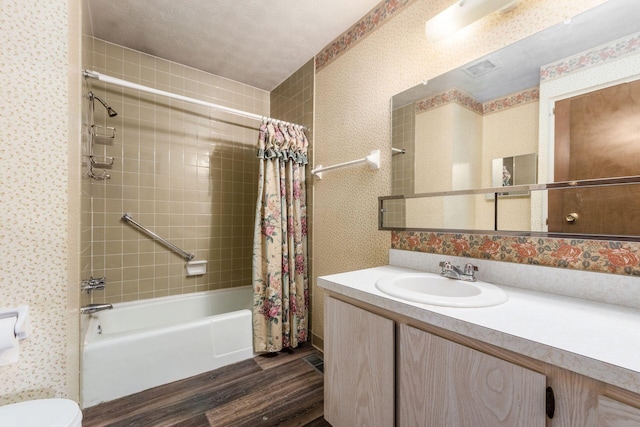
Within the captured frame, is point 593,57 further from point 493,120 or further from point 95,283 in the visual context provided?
point 95,283

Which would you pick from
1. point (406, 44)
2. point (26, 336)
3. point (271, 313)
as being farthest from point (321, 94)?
point (26, 336)

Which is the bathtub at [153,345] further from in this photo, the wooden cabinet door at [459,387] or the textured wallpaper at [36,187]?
the wooden cabinet door at [459,387]

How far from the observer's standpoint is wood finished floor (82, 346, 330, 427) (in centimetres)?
131

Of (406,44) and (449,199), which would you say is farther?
(406,44)

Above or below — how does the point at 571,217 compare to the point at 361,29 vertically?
below

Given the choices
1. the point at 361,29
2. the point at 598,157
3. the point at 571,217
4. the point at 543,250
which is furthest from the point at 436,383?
the point at 361,29

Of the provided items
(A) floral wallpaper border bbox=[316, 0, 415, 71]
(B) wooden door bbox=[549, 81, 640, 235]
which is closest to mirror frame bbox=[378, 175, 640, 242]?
(B) wooden door bbox=[549, 81, 640, 235]

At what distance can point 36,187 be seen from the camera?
811 millimetres

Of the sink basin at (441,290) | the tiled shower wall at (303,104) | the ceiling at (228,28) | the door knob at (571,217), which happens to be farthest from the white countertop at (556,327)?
the ceiling at (228,28)

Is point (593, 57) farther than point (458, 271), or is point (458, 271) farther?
point (458, 271)

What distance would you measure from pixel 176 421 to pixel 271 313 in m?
0.78

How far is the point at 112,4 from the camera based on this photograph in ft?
5.20

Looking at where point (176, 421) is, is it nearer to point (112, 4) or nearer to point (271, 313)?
point (271, 313)

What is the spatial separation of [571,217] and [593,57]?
1.86ft
